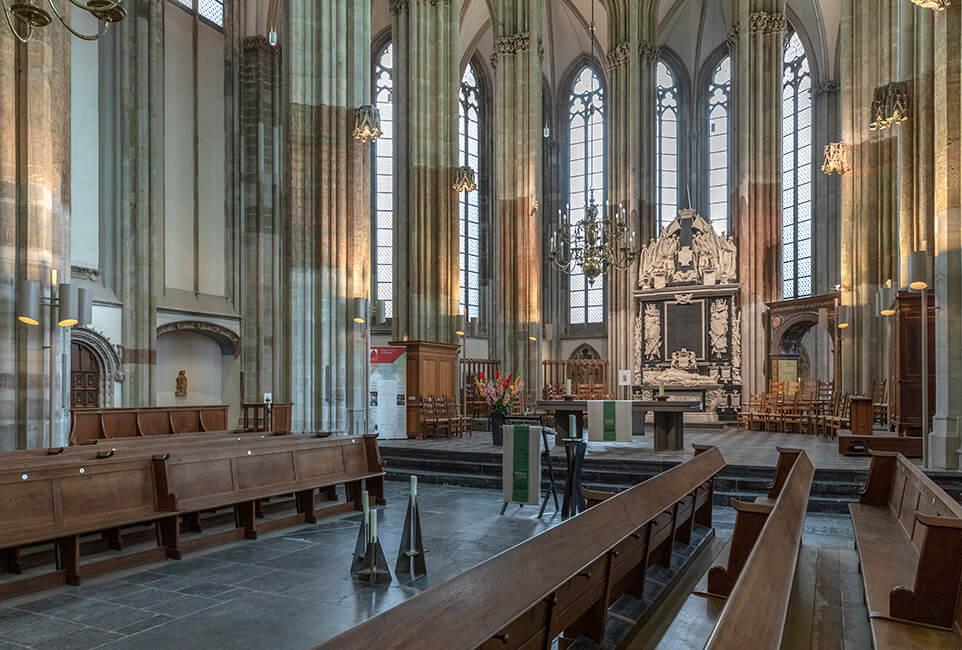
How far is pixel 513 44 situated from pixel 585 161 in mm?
9156

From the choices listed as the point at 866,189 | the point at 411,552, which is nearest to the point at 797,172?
the point at 866,189

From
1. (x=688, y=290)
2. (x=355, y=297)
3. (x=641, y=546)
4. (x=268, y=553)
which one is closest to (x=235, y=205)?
(x=355, y=297)

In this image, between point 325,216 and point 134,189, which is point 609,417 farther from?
point 134,189

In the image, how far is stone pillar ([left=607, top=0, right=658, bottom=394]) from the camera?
21984 mm

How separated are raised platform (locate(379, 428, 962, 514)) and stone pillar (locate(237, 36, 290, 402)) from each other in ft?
25.6

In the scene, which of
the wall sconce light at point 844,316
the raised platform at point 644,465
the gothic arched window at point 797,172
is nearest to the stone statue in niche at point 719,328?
the wall sconce light at point 844,316

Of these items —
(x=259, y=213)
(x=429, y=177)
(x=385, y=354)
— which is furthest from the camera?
(x=259, y=213)

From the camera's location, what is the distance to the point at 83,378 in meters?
15.7

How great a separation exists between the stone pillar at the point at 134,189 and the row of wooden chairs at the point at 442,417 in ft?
22.4

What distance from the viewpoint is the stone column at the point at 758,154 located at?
19.9m

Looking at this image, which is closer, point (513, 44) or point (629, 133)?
point (513, 44)

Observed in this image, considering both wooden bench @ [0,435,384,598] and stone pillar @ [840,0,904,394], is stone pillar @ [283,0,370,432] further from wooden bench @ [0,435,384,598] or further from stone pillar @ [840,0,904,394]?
stone pillar @ [840,0,904,394]

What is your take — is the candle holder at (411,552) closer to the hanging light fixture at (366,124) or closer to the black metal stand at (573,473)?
the black metal stand at (573,473)

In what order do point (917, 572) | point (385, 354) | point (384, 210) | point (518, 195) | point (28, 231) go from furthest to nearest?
1. point (384, 210)
2. point (518, 195)
3. point (385, 354)
4. point (28, 231)
5. point (917, 572)
